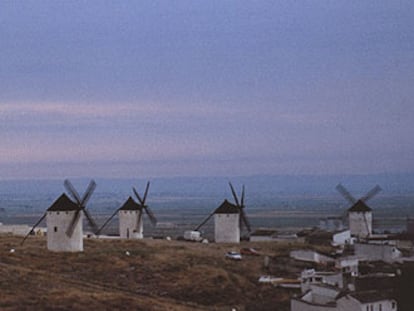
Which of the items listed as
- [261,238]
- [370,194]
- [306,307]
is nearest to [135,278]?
[306,307]

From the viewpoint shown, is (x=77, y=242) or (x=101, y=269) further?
(x=77, y=242)

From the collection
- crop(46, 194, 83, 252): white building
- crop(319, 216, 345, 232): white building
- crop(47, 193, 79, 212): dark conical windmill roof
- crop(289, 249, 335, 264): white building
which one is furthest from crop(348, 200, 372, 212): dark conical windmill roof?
crop(47, 193, 79, 212): dark conical windmill roof

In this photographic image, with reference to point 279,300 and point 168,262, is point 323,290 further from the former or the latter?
point 168,262

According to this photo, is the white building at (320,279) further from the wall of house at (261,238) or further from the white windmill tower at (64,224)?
the wall of house at (261,238)

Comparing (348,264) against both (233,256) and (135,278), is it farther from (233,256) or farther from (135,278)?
(135,278)

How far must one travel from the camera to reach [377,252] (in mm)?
53188

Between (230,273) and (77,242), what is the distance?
11.1 m

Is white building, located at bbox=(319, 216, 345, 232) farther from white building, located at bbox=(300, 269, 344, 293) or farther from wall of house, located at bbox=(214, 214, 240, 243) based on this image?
white building, located at bbox=(300, 269, 344, 293)

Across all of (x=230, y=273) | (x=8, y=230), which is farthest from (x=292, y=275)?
(x=8, y=230)

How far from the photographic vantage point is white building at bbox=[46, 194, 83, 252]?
49.8m

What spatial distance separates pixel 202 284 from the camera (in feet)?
142

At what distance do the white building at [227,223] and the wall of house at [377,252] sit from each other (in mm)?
11967

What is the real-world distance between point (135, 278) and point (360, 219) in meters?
32.3

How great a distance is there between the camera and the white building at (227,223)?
6284cm
